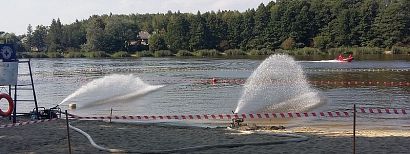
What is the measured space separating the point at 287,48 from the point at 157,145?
392 feet

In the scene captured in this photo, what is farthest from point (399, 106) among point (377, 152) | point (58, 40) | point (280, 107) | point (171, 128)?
point (58, 40)

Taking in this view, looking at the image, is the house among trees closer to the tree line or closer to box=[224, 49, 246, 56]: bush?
the tree line

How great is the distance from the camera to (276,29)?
141875 mm

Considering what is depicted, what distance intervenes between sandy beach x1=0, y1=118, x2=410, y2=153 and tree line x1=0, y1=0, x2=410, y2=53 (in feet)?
355

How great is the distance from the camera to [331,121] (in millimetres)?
24984

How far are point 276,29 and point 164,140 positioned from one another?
127 m

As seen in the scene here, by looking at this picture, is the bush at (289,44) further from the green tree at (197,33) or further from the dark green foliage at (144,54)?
the dark green foliage at (144,54)

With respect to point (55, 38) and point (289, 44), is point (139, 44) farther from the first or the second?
point (289, 44)

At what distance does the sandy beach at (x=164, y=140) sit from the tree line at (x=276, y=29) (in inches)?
4265

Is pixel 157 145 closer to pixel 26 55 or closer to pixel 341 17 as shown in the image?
pixel 341 17

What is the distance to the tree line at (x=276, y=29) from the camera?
124625 mm

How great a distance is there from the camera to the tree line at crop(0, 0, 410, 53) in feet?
409

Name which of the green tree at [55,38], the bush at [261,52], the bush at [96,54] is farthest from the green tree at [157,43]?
the green tree at [55,38]

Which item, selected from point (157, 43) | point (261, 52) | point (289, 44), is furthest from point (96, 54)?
point (289, 44)
